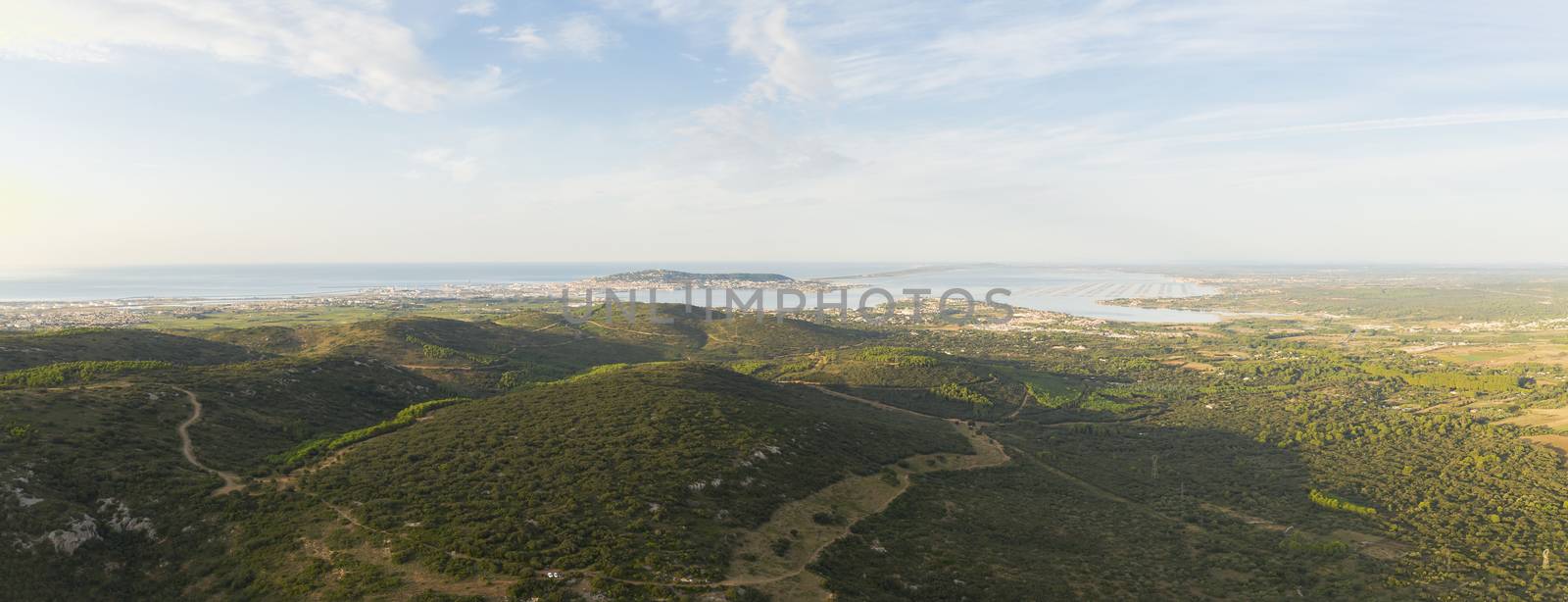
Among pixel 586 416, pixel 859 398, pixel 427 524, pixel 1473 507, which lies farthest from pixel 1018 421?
pixel 427 524

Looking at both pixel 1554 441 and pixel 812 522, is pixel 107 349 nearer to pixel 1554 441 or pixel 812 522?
pixel 812 522

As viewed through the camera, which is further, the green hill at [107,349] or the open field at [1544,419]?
the open field at [1544,419]

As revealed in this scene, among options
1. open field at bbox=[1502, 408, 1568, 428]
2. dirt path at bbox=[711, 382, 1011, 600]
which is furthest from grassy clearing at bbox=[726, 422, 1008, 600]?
open field at bbox=[1502, 408, 1568, 428]

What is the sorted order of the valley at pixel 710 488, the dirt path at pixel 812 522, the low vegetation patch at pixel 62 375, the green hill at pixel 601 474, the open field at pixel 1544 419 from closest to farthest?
the valley at pixel 710 488 → the dirt path at pixel 812 522 → the green hill at pixel 601 474 → the low vegetation patch at pixel 62 375 → the open field at pixel 1544 419

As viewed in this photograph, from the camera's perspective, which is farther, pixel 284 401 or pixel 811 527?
pixel 284 401

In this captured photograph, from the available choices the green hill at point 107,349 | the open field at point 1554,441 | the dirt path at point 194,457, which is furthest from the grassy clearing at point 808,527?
the green hill at point 107,349

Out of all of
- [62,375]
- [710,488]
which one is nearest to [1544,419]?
[710,488]

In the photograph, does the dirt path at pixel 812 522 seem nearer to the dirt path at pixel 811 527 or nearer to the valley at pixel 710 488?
the dirt path at pixel 811 527

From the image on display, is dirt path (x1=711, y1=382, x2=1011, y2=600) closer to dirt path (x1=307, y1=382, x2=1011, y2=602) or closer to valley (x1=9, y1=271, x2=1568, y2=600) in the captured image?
dirt path (x1=307, y1=382, x2=1011, y2=602)

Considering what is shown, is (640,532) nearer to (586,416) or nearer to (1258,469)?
(586,416)
